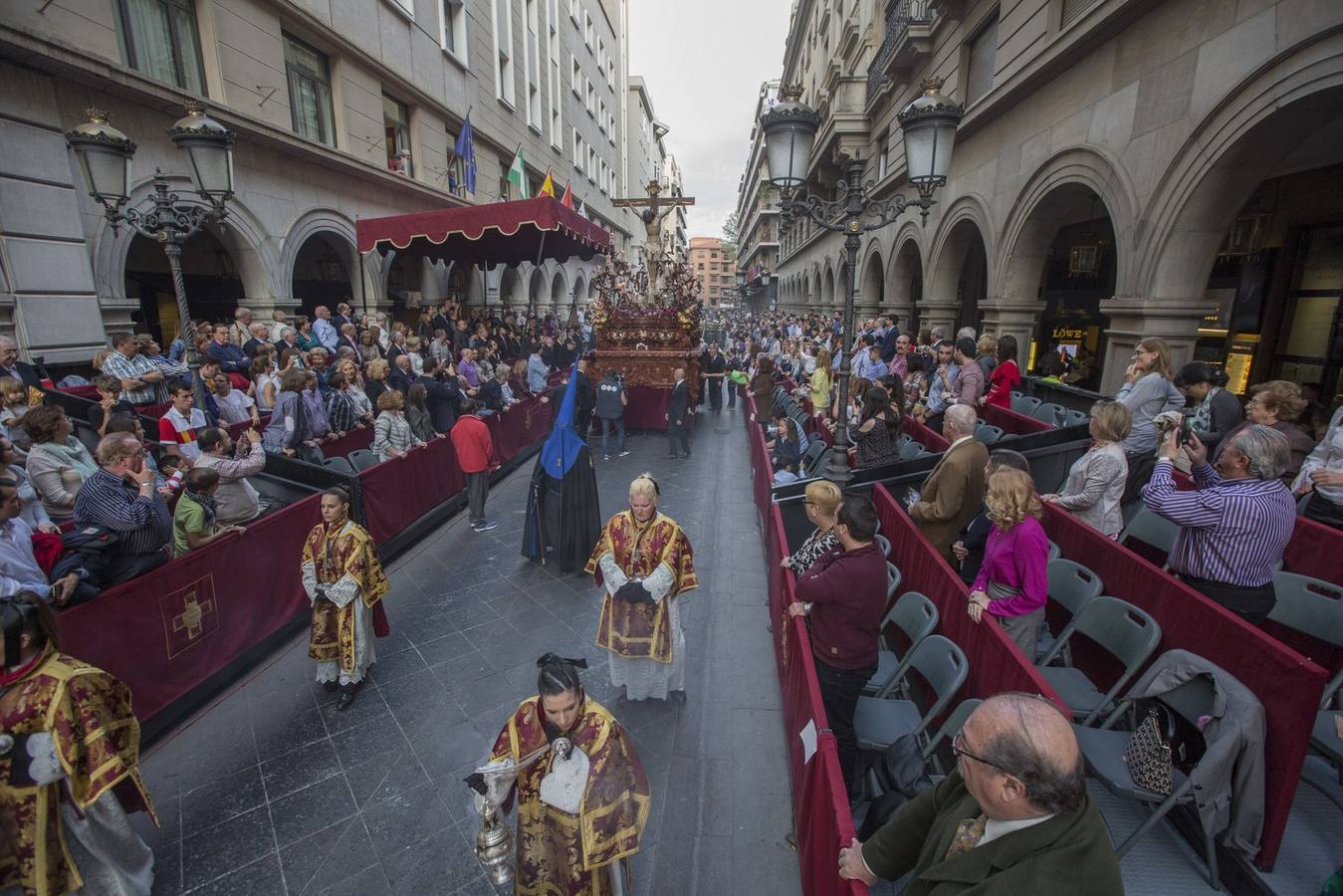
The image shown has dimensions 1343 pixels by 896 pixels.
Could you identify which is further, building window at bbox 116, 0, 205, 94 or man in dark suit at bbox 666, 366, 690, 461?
man in dark suit at bbox 666, 366, 690, 461

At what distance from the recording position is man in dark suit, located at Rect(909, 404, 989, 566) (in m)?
4.49

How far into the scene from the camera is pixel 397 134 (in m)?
15.7

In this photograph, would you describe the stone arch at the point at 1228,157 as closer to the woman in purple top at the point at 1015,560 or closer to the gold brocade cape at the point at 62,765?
the woman in purple top at the point at 1015,560

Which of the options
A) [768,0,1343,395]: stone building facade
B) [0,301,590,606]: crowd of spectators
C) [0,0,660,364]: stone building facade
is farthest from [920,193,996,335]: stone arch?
[0,0,660,364]: stone building facade

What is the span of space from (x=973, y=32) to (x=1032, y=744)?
14.8 meters

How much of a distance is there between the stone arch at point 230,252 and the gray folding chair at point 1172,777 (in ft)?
39.4

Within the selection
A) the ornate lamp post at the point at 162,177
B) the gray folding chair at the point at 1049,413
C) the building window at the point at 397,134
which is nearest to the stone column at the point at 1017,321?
the gray folding chair at the point at 1049,413

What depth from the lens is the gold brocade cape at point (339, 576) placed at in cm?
436

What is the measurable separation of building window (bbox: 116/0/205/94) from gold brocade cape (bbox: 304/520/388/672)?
8.97 m

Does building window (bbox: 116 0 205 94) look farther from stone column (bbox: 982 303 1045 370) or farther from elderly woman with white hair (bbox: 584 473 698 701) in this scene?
stone column (bbox: 982 303 1045 370)

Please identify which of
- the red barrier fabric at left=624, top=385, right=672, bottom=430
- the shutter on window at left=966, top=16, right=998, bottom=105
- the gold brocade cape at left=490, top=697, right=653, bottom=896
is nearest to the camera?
the gold brocade cape at left=490, top=697, right=653, bottom=896

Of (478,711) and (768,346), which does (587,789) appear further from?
(768,346)

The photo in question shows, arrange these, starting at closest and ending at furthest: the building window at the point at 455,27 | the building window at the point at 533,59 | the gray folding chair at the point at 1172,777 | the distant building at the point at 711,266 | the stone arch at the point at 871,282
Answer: the gray folding chair at the point at 1172,777 → the building window at the point at 455,27 → the stone arch at the point at 871,282 → the building window at the point at 533,59 → the distant building at the point at 711,266

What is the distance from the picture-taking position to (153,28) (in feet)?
29.7
